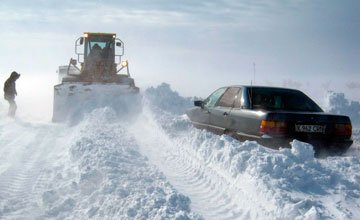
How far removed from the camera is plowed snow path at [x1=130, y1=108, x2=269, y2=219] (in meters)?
4.62

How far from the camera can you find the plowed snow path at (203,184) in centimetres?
462

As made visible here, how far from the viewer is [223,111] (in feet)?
26.8

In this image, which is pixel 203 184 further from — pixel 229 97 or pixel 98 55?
pixel 98 55

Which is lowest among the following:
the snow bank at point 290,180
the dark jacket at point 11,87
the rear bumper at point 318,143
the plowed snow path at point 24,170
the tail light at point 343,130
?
the plowed snow path at point 24,170

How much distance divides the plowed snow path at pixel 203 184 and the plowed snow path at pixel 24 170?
1.98 metres

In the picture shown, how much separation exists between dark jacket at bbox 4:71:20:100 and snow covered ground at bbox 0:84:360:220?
8.75 metres

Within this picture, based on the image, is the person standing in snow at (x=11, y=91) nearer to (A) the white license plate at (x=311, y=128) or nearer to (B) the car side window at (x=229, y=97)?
(B) the car side window at (x=229, y=97)

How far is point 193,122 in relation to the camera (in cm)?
1011

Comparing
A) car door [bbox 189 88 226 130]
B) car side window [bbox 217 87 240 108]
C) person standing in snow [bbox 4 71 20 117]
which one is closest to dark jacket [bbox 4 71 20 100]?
person standing in snow [bbox 4 71 20 117]

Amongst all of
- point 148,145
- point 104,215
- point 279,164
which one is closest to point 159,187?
point 104,215

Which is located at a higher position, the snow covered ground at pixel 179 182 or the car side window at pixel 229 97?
the car side window at pixel 229 97

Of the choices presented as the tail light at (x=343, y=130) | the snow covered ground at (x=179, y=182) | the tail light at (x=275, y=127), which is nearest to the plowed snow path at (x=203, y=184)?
the snow covered ground at (x=179, y=182)

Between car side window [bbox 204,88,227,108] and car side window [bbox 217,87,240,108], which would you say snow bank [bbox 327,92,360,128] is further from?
car side window [bbox 217,87,240,108]

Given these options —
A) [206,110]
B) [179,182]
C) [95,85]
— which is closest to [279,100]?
[206,110]
